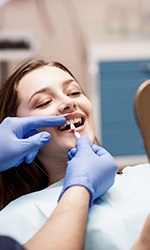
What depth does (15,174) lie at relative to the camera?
146cm

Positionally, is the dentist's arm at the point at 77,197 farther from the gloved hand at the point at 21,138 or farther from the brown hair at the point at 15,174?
the brown hair at the point at 15,174

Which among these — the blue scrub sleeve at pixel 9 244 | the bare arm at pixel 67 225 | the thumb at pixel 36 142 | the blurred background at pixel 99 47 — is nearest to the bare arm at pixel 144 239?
the bare arm at pixel 67 225

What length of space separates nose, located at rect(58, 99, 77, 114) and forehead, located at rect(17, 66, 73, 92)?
8 centimetres

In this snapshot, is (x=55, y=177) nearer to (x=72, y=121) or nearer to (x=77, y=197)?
(x=72, y=121)

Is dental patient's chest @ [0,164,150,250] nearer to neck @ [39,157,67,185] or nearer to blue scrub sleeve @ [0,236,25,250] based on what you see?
neck @ [39,157,67,185]

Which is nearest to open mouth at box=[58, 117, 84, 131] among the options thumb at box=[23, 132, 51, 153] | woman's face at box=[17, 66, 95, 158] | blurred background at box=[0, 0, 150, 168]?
woman's face at box=[17, 66, 95, 158]

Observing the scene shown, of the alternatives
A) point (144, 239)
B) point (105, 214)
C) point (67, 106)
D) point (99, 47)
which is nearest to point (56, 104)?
point (67, 106)

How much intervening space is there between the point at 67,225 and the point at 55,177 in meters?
0.44

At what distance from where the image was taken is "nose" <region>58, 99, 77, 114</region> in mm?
1350

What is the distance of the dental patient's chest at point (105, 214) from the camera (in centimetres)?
111

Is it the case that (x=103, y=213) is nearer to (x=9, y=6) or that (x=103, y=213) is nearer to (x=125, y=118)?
(x=125, y=118)

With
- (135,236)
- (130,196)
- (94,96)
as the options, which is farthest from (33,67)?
(94,96)

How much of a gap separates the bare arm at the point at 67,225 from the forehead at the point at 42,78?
43 centimetres

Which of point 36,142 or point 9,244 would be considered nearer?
point 9,244
